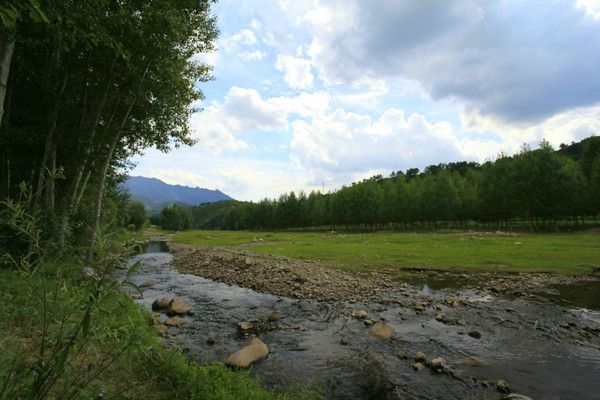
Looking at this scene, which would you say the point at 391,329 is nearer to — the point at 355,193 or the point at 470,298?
the point at 470,298

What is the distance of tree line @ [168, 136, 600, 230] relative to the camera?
65.5 m

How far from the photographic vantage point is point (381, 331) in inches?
524

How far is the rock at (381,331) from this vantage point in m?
13.0

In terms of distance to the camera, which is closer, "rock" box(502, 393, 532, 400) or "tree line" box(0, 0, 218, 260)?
"rock" box(502, 393, 532, 400)

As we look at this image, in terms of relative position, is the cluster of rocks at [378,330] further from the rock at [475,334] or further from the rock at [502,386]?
the rock at [502,386]

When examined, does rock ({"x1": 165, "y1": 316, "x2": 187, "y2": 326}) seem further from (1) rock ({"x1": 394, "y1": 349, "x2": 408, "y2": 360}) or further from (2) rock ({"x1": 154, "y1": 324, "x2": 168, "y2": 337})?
(1) rock ({"x1": 394, "y1": 349, "x2": 408, "y2": 360})

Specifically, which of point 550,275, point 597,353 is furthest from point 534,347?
point 550,275

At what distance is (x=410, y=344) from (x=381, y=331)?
125cm

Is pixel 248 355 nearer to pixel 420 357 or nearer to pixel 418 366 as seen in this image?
pixel 418 366

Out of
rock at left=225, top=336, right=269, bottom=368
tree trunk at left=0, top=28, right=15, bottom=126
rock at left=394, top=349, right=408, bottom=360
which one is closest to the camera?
tree trunk at left=0, top=28, right=15, bottom=126

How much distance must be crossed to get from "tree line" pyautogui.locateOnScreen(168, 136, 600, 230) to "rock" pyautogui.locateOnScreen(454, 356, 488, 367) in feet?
223

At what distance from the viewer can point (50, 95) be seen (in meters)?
18.7

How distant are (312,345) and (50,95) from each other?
18.9 meters

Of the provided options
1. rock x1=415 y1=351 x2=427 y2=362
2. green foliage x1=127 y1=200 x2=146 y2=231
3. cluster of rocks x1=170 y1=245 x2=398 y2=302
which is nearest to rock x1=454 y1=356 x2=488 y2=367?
rock x1=415 y1=351 x2=427 y2=362
